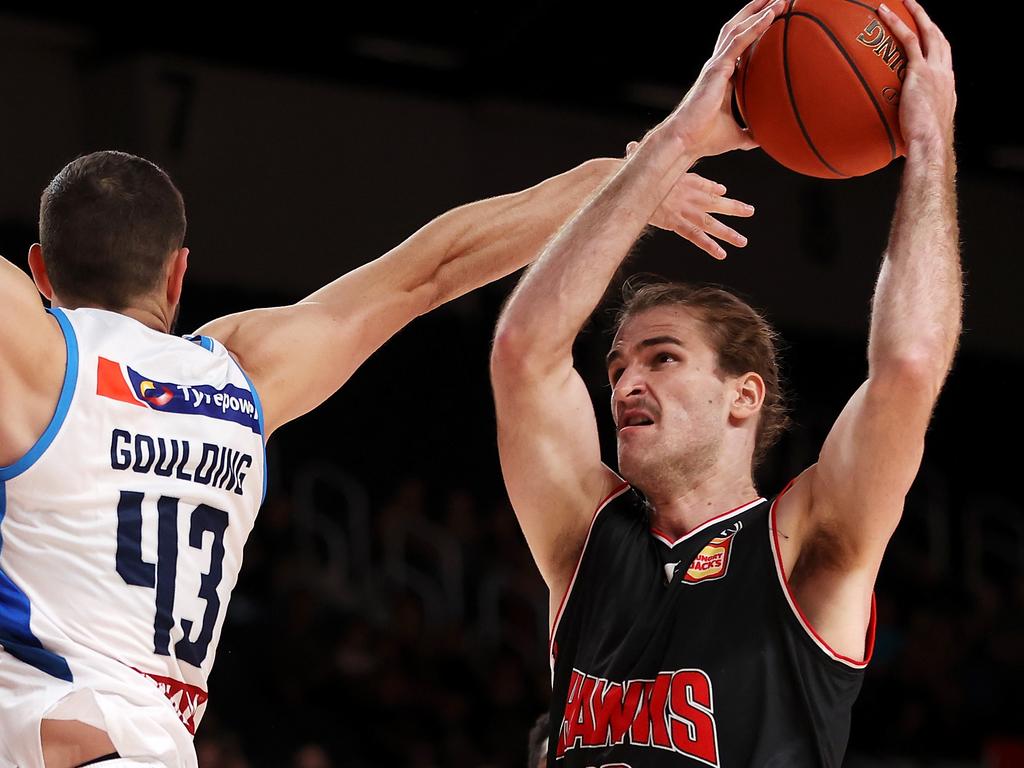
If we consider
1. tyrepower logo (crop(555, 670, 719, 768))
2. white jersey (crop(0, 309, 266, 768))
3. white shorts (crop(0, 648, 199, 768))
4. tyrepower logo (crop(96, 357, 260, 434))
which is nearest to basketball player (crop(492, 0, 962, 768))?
tyrepower logo (crop(555, 670, 719, 768))

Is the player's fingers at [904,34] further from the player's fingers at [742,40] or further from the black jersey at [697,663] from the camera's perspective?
the black jersey at [697,663]

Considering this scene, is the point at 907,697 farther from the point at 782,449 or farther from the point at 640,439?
the point at 640,439

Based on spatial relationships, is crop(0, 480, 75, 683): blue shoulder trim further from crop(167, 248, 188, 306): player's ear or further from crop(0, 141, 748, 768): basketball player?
crop(167, 248, 188, 306): player's ear

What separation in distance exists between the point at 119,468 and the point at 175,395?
0.23m

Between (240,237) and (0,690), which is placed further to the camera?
(240,237)

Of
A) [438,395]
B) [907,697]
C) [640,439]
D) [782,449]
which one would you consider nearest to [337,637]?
[438,395]

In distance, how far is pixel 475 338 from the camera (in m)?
15.1

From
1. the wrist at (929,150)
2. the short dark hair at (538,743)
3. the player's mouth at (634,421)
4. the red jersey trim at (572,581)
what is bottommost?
the short dark hair at (538,743)

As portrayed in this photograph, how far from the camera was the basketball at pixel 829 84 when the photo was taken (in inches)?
139

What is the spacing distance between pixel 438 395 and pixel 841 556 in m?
11.8

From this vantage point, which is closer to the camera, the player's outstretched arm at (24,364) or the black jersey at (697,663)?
the player's outstretched arm at (24,364)

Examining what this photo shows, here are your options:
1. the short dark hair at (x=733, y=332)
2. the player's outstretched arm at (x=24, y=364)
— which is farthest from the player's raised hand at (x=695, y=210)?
the player's outstretched arm at (x=24, y=364)

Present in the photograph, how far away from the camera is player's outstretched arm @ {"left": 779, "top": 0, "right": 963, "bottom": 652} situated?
312 centimetres

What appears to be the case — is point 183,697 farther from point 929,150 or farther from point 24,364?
point 929,150
